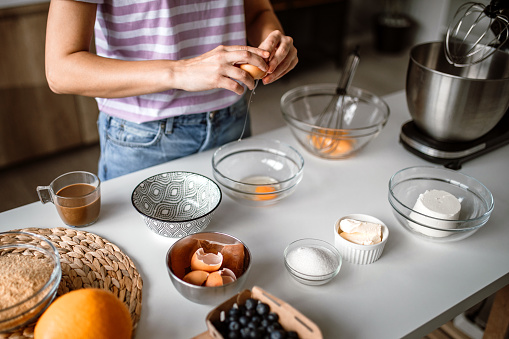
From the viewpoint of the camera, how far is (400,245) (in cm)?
99

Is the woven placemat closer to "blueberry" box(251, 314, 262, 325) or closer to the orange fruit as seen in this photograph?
the orange fruit

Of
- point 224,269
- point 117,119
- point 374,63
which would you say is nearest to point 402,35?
point 374,63

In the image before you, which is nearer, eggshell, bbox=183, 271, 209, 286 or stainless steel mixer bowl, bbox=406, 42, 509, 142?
eggshell, bbox=183, 271, 209, 286

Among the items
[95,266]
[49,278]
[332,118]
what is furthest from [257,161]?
[49,278]

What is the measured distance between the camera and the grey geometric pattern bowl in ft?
3.35

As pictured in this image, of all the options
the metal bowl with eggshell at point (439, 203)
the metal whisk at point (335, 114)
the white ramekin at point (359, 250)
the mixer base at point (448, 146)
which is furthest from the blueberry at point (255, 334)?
the mixer base at point (448, 146)

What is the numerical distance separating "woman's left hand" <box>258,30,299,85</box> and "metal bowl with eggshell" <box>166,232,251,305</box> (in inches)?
15.1

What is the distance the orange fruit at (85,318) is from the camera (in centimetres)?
68

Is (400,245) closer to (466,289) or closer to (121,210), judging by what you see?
(466,289)

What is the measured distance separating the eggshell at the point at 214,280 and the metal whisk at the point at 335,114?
1.77 feet

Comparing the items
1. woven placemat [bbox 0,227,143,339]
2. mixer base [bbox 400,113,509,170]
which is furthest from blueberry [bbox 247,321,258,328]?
mixer base [bbox 400,113,509,170]

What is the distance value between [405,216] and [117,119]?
784 mm

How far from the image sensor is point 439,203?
100 cm

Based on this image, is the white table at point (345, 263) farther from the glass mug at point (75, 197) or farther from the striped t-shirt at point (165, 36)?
the striped t-shirt at point (165, 36)
